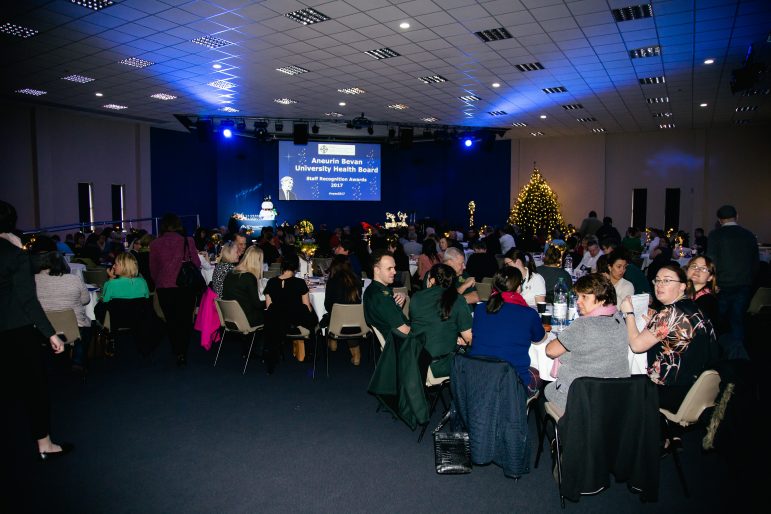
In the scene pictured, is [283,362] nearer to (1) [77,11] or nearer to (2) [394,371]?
(2) [394,371]

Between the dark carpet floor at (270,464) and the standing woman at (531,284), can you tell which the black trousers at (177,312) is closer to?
the dark carpet floor at (270,464)

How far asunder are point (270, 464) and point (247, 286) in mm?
2382

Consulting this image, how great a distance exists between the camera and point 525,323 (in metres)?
3.51

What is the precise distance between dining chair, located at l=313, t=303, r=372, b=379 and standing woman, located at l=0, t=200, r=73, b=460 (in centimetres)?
254

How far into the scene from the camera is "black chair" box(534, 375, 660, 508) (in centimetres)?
282

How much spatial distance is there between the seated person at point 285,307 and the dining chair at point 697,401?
11.4 ft

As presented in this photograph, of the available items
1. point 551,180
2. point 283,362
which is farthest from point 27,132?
point 551,180

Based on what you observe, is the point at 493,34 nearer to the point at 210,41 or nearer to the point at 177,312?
the point at 210,41

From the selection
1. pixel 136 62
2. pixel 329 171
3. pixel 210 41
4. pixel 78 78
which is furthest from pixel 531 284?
pixel 329 171

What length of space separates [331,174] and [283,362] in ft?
47.9

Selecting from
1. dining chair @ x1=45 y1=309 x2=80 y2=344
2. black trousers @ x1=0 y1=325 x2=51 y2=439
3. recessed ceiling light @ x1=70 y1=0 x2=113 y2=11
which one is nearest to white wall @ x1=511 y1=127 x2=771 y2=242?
recessed ceiling light @ x1=70 y1=0 x2=113 y2=11

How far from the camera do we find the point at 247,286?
5676mm

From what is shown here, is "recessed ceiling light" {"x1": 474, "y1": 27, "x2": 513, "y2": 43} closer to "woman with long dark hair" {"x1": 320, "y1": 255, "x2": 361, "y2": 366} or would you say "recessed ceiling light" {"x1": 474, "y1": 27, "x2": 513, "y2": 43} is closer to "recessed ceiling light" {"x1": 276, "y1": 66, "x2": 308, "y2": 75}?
"recessed ceiling light" {"x1": 276, "y1": 66, "x2": 308, "y2": 75}

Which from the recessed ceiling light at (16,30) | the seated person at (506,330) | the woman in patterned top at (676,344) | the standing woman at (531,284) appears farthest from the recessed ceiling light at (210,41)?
the woman in patterned top at (676,344)
